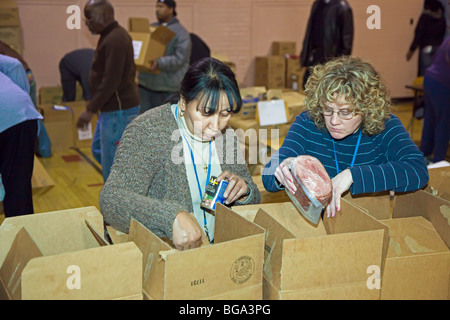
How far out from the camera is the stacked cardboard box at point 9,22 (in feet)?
18.0

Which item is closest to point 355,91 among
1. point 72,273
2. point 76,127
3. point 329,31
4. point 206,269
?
point 206,269

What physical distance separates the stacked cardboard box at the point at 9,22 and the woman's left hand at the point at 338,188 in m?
4.80

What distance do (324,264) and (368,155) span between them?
0.77 metres

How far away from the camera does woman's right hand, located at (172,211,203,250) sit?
1480mm

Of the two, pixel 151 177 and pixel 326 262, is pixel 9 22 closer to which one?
pixel 151 177

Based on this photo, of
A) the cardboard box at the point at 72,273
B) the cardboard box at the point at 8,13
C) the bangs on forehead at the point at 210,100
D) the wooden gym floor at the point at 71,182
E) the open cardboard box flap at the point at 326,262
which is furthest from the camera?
the cardboard box at the point at 8,13

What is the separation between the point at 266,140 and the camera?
12.5 feet

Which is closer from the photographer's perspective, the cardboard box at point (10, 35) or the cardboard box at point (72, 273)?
the cardboard box at point (72, 273)

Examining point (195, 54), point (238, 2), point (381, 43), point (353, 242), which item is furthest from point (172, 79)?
point (381, 43)

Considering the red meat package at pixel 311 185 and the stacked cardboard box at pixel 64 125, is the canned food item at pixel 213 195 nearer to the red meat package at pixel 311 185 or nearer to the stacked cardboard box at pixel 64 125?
the red meat package at pixel 311 185

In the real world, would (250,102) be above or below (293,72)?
above

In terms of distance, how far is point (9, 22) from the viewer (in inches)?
219

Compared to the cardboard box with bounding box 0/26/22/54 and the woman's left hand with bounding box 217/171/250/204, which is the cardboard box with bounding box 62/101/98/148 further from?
the woman's left hand with bounding box 217/171/250/204

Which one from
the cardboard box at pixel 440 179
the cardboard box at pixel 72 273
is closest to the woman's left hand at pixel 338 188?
the cardboard box at pixel 440 179
